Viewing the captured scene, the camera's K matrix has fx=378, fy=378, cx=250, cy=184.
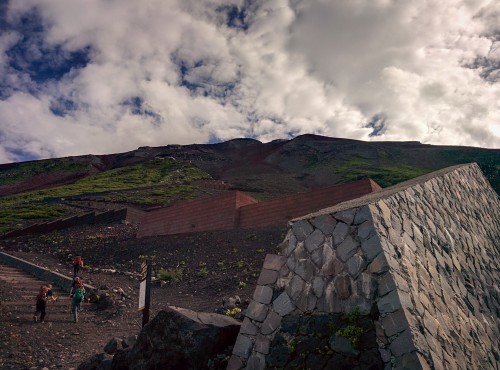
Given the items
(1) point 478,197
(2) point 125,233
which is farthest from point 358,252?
(2) point 125,233

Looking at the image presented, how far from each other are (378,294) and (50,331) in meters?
9.37

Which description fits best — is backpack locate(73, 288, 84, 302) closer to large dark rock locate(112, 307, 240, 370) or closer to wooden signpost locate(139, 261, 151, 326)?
wooden signpost locate(139, 261, 151, 326)

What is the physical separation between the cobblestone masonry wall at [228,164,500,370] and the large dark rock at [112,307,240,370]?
0.57 m

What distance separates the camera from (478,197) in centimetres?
1188

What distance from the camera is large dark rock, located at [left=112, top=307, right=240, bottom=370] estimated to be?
5926 mm

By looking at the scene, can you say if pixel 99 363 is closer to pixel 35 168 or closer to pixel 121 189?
pixel 121 189

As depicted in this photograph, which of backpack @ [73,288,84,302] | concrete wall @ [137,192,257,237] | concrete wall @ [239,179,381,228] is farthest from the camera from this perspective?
concrete wall @ [137,192,257,237]

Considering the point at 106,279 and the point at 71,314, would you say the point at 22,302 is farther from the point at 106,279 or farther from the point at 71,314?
the point at 106,279

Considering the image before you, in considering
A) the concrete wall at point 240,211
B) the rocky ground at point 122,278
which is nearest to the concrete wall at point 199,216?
the concrete wall at point 240,211

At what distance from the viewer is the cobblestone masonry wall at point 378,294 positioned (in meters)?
4.65

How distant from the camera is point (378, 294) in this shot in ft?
15.9

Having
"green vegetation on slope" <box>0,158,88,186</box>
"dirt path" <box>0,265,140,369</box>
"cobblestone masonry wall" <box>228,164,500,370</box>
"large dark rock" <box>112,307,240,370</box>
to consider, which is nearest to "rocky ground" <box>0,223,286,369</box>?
"dirt path" <box>0,265,140,369</box>

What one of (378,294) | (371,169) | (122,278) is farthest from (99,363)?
(371,169)

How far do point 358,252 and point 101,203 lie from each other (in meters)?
48.3
